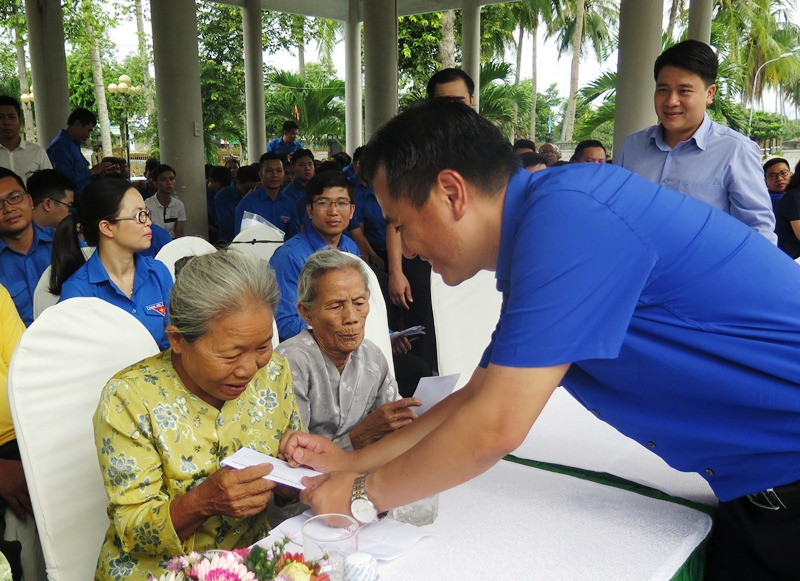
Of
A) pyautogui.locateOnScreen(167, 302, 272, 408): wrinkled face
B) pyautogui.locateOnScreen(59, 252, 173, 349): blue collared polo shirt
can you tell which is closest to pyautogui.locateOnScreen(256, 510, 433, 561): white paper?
pyautogui.locateOnScreen(167, 302, 272, 408): wrinkled face

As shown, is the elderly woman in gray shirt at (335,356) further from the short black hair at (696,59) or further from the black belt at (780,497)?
the short black hair at (696,59)

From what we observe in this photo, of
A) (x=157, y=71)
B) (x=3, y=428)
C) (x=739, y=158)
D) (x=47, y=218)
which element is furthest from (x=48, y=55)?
(x=739, y=158)

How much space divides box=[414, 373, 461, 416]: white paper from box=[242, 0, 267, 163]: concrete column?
11.5m

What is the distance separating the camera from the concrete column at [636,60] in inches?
333

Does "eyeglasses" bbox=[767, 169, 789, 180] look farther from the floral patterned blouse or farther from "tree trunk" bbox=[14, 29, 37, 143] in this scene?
"tree trunk" bbox=[14, 29, 37, 143]

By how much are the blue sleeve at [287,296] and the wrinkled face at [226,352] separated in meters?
1.60

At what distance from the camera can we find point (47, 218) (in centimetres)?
424

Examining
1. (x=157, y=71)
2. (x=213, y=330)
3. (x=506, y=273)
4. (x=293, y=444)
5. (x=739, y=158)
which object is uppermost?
(x=157, y=71)

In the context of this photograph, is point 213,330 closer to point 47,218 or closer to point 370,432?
point 370,432

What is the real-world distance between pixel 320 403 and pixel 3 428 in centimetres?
95

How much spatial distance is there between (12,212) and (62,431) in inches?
87.4

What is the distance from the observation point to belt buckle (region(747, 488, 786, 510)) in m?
1.24

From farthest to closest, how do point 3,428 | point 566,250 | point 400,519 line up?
point 3,428, point 400,519, point 566,250

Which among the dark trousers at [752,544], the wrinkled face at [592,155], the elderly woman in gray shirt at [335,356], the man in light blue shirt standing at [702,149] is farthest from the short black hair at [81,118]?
the dark trousers at [752,544]
